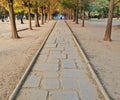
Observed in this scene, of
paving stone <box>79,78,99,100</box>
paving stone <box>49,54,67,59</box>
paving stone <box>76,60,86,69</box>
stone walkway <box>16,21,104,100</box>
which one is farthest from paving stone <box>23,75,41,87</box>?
paving stone <box>49,54,67,59</box>

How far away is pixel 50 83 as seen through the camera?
20.6ft

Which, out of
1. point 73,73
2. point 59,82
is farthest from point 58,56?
point 59,82

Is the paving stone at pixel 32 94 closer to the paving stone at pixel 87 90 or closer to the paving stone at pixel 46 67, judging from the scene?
the paving stone at pixel 87 90

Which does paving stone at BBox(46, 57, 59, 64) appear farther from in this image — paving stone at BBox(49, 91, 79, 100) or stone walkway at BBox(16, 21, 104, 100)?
paving stone at BBox(49, 91, 79, 100)

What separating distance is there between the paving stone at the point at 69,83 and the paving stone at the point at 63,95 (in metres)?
0.36

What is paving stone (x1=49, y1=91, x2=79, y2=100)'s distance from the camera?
5270 mm

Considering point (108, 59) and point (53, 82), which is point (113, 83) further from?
point (108, 59)

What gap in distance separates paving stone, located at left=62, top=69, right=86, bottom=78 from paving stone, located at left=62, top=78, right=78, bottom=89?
0.41 metres

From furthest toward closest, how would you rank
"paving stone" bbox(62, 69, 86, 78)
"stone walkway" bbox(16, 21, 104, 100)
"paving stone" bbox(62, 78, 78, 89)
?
"paving stone" bbox(62, 69, 86, 78) → "paving stone" bbox(62, 78, 78, 89) → "stone walkway" bbox(16, 21, 104, 100)

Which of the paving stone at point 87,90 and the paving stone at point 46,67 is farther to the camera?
the paving stone at point 46,67

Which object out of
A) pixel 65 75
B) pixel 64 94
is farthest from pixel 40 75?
pixel 64 94

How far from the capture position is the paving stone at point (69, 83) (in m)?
5.97

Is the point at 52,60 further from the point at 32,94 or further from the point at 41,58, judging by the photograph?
the point at 32,94

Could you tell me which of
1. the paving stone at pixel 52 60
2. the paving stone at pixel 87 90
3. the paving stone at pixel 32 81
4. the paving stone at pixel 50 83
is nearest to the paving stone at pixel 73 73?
the paving stone at pixel 87 90
